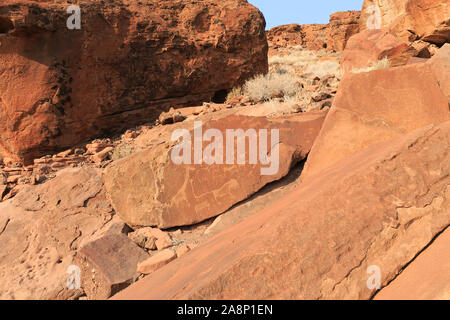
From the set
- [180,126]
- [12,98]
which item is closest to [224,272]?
[180,126]

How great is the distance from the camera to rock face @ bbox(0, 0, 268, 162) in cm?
501

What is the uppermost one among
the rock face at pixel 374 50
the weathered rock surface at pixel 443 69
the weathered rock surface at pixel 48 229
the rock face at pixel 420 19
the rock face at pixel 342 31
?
the rock face at pixel 342 31

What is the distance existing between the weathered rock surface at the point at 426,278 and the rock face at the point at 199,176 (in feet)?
6.06

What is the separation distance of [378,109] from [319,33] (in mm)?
22981

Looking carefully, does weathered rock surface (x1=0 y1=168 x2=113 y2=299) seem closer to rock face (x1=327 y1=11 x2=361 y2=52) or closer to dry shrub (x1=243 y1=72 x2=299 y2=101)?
dry shrub (x1=243 y1=72 x2=299 y2=101)

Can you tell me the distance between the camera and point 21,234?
391 cm

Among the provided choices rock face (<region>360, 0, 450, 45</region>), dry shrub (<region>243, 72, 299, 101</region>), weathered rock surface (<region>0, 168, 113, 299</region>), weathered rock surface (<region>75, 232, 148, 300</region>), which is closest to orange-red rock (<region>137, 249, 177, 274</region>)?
weathered rock surface (<region>75, 232, 148, 300</region>)

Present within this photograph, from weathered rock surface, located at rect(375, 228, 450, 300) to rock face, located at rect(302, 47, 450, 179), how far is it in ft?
5.04

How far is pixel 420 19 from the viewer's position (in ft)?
26.2

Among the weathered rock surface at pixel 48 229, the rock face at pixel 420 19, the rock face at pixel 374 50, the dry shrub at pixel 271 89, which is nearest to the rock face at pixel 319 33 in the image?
the rock face at pixel 420 19

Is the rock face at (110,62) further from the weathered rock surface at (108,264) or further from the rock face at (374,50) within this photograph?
the weathered rock surface at (108,264)

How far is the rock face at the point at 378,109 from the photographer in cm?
302

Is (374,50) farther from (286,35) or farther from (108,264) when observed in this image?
(286,35)
